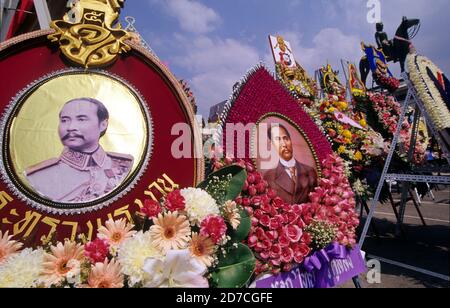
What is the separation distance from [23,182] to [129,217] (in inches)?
23.3

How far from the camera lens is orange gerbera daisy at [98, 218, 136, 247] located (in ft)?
4.73

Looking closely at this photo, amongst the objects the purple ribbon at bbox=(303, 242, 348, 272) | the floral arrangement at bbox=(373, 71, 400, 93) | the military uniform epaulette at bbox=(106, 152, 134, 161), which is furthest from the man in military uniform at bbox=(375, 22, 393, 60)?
the military uniform epaulette at bbox=(106, 152, 134, 161)

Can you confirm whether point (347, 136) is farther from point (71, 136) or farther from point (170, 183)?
point (71, 136)

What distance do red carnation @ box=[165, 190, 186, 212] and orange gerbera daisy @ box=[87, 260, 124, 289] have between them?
379mm

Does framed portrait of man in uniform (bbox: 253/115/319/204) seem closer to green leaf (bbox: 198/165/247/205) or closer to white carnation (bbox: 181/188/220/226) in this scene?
green leaf (bbox: 198/165/247/205)

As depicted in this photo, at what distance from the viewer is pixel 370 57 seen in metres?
11.6

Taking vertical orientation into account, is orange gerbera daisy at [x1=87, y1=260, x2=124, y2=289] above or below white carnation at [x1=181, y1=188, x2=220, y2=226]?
below

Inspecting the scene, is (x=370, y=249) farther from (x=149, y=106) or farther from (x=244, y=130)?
(x=149, y=106)

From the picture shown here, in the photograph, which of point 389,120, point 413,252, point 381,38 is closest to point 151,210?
point 389,120

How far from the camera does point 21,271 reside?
1249 millimetres

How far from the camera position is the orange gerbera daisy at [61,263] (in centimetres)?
127

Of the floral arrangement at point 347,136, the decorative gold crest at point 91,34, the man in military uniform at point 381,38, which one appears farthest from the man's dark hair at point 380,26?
the decorative gold crest at point 91,34

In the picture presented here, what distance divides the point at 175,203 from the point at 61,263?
581 millimetres

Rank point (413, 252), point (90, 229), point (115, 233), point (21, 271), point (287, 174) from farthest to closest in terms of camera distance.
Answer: point (413, 252) < point (287, 174) < point (90, 229) < point (115, 233) < point (21, 271)
